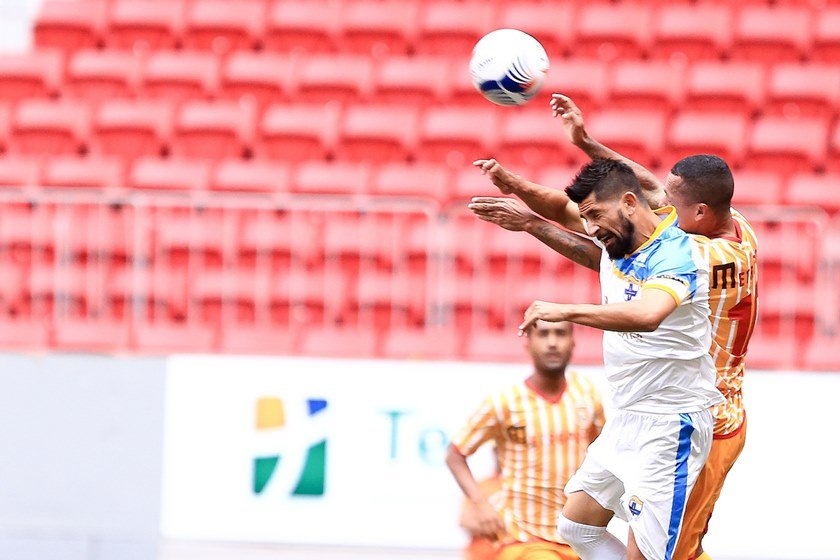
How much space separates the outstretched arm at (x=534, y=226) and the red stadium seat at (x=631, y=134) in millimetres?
5302

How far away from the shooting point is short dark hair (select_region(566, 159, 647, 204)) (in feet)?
16.0

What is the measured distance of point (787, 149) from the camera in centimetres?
1077

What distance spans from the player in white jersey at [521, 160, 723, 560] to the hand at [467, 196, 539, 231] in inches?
14.5

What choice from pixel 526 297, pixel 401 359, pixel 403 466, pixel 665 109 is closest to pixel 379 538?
pixel 403 466

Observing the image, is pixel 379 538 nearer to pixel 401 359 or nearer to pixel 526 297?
pixel 401 359

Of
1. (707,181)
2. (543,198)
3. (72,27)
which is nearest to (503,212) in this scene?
A: (543,198)

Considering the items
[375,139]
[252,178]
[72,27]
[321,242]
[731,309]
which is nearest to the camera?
[731,309]

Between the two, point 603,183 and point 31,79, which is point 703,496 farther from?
point 31,79

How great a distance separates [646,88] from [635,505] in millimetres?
6643

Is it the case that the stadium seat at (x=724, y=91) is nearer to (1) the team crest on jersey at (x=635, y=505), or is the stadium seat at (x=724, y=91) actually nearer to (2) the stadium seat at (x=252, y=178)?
(2) the stadium seat at (x=252, y=178)

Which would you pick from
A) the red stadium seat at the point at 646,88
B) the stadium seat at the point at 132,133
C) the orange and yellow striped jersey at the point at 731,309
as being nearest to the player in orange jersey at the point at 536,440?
the orange and yellow striped jersey at the point at 731,309

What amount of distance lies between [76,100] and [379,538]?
508cm

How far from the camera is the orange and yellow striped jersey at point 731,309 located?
5.23 metres

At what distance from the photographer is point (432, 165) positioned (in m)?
10.7
